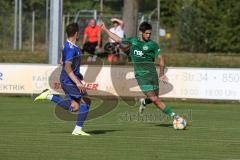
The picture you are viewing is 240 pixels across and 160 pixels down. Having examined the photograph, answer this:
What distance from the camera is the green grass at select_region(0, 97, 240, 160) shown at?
489 inches

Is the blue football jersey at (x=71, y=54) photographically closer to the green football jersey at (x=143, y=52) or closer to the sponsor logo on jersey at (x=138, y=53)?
the green football jersey at (x=143, y=52)

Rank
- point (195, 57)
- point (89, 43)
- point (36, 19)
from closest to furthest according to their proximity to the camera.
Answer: point (89, 43) < point (195, 57) < point (36, 19)

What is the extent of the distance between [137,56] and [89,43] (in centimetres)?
1471

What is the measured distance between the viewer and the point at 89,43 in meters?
31.5

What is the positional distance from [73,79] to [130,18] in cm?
→ 2074

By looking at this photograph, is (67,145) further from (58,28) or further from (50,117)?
(58,28)

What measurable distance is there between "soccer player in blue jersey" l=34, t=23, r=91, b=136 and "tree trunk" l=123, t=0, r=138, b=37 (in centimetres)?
1952

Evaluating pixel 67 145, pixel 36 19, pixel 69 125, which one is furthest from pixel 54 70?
pixel 36 19

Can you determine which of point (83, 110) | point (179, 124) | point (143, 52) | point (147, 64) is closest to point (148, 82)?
point (147, 64)

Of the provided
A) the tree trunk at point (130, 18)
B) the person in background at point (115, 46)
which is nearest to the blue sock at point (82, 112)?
the person in background at point (115, 46)

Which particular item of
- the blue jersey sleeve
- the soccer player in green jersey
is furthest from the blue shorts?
the soccer player in green jersey

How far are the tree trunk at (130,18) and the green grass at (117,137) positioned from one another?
1368 cm

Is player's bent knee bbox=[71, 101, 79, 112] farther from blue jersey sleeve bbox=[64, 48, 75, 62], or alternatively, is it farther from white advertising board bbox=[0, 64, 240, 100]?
A: white advertising board bbox=[0, 64, 240, 100]

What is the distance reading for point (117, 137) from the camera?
14.8 m
